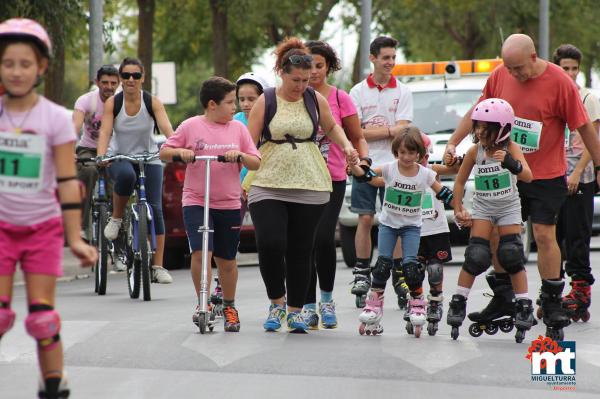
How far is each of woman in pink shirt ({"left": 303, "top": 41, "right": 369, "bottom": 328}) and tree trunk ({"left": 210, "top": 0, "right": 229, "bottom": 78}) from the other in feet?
65.4

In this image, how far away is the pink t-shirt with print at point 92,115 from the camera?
44.2ft

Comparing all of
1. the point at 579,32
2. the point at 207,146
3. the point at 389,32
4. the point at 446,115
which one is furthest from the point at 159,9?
the point at 207,146

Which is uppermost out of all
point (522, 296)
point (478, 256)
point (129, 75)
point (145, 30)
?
point (145, 30)

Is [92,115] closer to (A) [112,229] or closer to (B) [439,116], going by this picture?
(A) [112,229]

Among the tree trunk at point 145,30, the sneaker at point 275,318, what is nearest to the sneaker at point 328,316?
the sneaker at point 275,318

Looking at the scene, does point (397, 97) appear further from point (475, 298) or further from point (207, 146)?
point (207, 146)

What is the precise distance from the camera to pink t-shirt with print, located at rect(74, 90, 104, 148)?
13.5 m

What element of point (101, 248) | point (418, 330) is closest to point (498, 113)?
point (418, 330)

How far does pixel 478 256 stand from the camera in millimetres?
9500

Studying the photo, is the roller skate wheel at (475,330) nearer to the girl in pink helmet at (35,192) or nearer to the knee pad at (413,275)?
the knee pad at (413,275)

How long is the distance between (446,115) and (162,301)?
17.4 feet

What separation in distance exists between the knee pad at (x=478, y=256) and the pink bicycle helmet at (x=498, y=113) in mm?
635

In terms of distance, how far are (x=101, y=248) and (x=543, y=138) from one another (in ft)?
16.7

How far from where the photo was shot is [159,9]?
36312 millimetres
